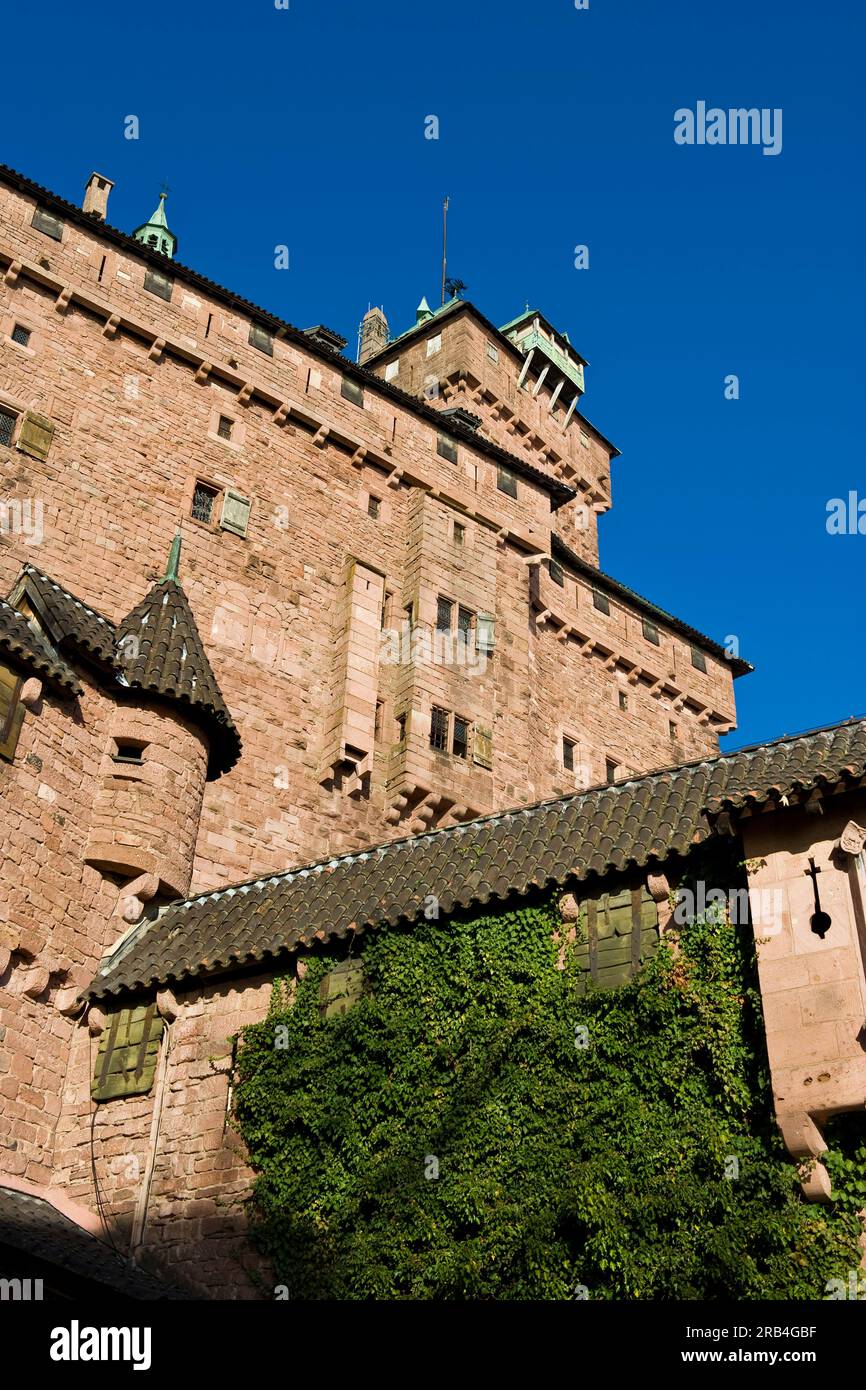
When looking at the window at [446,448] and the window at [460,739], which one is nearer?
the window at [460,739]

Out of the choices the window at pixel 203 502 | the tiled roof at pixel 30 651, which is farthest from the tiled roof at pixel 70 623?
the window at pixel 203 502

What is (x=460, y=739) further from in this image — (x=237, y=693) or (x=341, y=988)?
(x=341, y=988)

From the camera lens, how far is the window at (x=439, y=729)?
29.4 metres

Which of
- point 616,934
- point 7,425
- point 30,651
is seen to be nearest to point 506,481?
point 7,425

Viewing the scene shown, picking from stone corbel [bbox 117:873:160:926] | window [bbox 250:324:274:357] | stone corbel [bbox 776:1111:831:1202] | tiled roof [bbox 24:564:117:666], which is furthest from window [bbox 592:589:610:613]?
stone corbel [bbox 776:1111:831:1202]

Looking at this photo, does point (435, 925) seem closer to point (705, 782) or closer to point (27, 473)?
point (705, 782)

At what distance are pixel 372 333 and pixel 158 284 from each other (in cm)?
2562

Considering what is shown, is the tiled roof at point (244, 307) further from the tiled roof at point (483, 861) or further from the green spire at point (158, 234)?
the green spire at point (158, 234)

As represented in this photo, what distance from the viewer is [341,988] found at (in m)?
16.7

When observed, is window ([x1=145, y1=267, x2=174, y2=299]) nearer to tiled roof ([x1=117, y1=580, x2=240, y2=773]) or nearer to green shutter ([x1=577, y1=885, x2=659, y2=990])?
tiled roof ([x1=117, y1=580, x2=240, y2=773])

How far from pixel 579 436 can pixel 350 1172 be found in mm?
38539

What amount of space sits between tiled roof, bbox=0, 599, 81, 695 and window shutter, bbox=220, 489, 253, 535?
9742 millimetres

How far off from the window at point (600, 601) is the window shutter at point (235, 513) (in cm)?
1308
